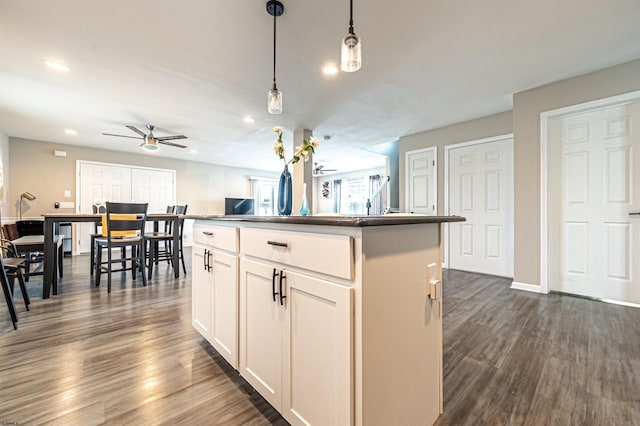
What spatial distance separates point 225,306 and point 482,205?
4.03 meters

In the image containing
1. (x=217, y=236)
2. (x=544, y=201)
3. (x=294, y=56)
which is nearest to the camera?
(x=217, y=236)

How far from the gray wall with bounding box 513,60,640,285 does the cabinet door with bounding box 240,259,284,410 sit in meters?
3.37

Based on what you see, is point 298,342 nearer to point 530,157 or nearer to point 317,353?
point 317,353

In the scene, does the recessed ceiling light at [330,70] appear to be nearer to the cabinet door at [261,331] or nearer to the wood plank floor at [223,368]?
the cabinet door at [261,331]

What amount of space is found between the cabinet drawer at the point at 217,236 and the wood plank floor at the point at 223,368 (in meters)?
0.73

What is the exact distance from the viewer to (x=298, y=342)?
978 millimetres

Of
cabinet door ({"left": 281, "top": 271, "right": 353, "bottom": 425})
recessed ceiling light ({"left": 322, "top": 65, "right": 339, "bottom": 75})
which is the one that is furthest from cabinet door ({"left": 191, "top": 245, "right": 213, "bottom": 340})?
recessed ceiling light ({"left": 322, "top": 65, "right": 339, "bottom": 75})

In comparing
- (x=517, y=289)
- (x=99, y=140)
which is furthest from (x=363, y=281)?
(x=99, y=140)

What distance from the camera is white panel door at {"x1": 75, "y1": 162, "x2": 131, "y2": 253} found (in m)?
5.93

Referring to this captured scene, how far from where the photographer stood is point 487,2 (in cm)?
184

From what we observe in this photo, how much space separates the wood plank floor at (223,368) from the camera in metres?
1.18

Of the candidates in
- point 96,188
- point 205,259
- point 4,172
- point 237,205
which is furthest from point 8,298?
point 237,205

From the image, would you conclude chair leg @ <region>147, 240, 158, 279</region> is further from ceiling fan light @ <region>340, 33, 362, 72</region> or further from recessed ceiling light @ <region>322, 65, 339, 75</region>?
ceiling fan light @ <region>340, 33, 362, 72</region>

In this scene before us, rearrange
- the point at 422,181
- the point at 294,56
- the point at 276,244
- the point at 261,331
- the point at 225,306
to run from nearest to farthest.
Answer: the point at 276,244 → the point at 261,331 → the point at 225,306 → the point at 294,56 → the point at 422,181
